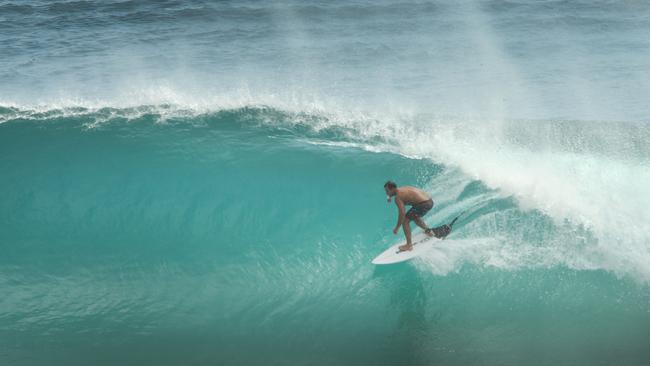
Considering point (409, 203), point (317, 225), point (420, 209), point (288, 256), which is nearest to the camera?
point (409, 203)

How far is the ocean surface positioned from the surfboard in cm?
17

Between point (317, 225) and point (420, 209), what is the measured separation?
1.94 metres

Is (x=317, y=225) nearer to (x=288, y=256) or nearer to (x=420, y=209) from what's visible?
(x=288, y=256)

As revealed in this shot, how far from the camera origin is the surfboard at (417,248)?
7840mm

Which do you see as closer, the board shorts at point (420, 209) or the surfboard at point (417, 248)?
the board shorts at point (420, 209)

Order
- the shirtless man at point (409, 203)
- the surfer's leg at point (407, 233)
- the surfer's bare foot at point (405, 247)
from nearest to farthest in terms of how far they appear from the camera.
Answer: the shirtless man at point (409, 203), the surfer's leg at point (407, 233), the surfer's bare foot at point (405, 247)

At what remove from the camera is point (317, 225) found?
29.8ft

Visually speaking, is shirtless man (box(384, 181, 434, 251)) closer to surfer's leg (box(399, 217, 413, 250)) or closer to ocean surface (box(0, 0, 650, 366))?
surfer's leg (box(399, 217, 413, 250))

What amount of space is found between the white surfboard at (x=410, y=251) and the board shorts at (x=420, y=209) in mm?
399

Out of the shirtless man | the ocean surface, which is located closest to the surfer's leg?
the shirtless man

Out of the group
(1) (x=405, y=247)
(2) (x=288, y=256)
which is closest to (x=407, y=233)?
(1) (x=405, y=247)

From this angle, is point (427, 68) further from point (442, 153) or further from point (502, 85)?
point (442, 153)

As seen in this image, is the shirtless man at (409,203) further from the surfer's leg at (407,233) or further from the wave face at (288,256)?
the wave face at (288,256)

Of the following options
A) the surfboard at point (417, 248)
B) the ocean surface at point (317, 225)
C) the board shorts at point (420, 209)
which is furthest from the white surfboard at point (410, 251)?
the board shorts at point (420, 209)
